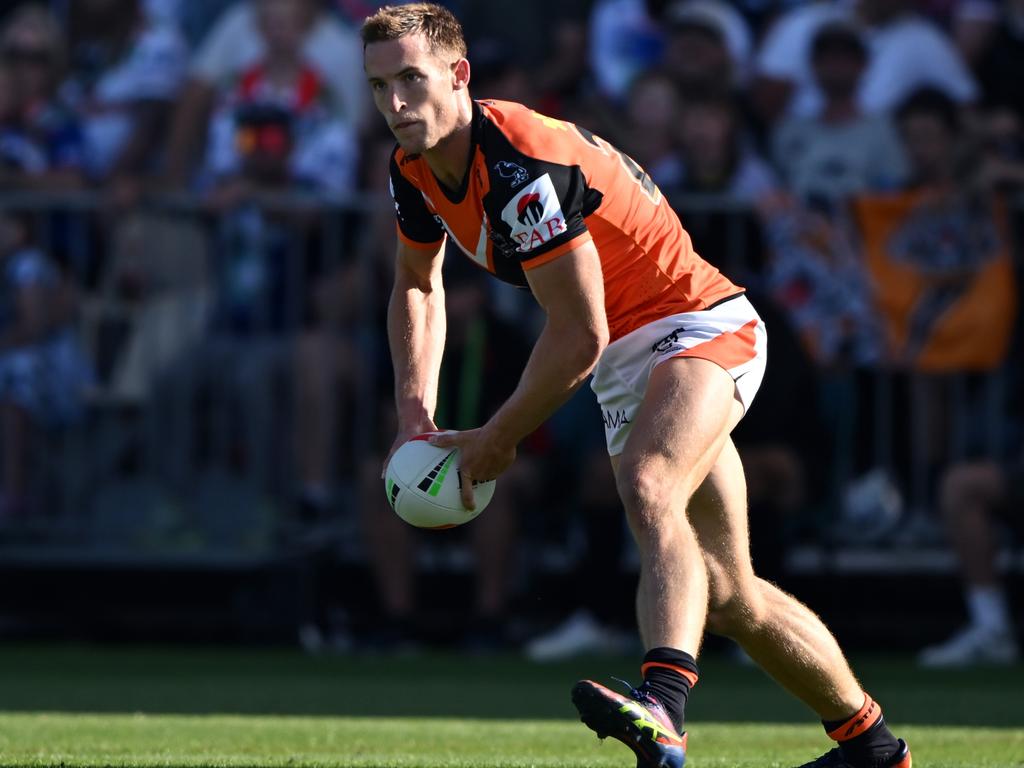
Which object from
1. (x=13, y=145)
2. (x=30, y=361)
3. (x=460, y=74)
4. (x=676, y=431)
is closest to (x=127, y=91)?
(x=13, y=145)

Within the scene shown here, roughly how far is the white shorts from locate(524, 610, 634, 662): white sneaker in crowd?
5231mm

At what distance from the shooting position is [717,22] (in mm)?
12609

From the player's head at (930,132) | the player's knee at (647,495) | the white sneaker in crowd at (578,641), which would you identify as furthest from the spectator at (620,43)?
the player's knee at (647,495)

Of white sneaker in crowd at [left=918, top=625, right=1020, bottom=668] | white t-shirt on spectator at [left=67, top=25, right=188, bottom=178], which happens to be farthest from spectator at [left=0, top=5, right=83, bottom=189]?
white sneaker in crowd at [left=918, top=625, right=1020, bottom=668]

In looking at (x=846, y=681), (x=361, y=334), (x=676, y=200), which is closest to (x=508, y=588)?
(x=361, y=334)

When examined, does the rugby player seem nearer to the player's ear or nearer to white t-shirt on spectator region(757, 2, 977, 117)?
the player's ear

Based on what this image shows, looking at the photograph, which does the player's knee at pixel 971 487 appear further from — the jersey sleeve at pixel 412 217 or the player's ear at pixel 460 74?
the player's ear at pixel 460 74

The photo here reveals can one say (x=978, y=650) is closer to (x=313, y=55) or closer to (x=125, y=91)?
(x=313, y=55)

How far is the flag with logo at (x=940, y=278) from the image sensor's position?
11.1 m

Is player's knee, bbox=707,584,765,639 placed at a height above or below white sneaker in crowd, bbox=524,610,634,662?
above

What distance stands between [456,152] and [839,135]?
6.72 meters

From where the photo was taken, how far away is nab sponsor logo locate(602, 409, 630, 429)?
598 centimetres

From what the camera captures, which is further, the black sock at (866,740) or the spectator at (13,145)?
the spectator at (13,145)

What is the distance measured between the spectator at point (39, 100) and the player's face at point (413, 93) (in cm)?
725
